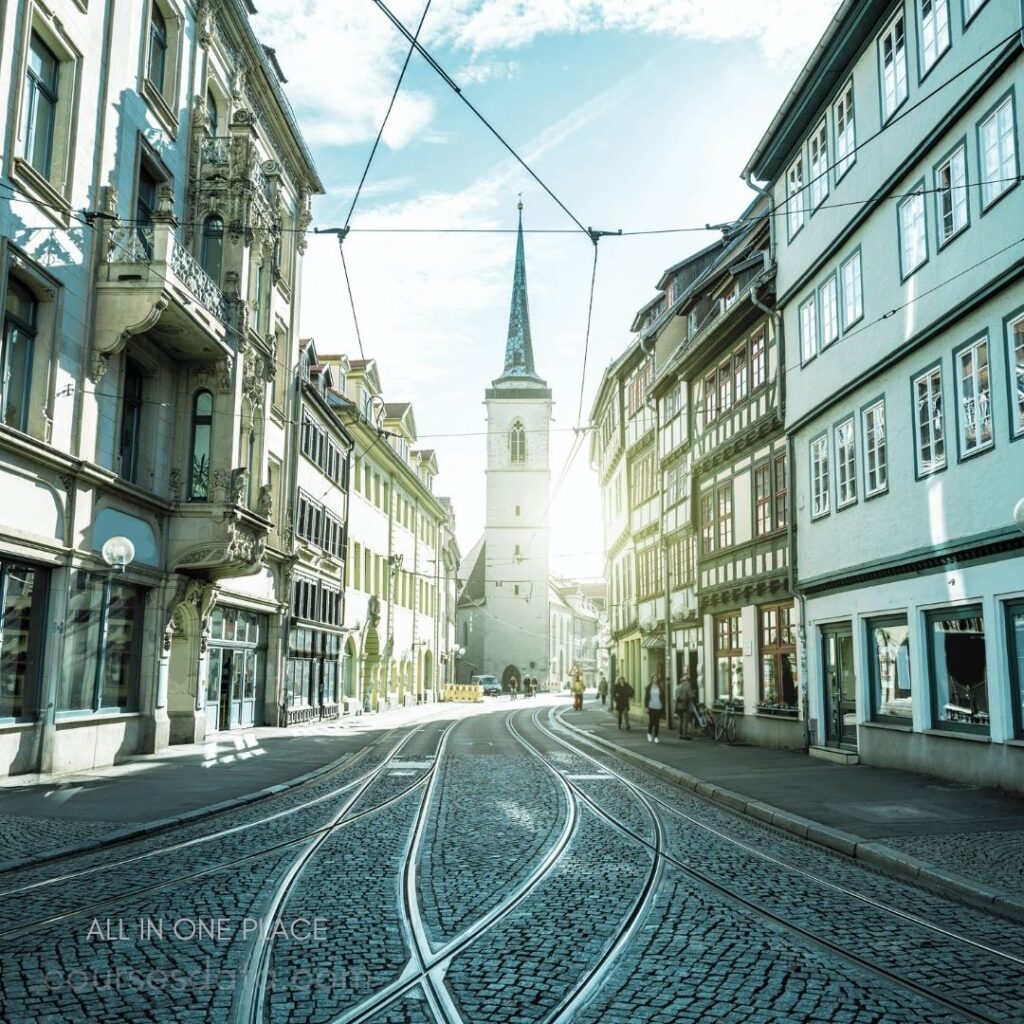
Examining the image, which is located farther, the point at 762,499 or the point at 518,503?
the point at 518,503

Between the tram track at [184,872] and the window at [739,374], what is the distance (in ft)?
49.1

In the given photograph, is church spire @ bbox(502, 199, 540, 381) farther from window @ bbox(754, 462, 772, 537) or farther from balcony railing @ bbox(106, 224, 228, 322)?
balcony railing @ bbox(106, 224, 228, 322)

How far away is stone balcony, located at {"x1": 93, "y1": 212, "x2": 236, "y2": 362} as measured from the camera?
57.6 ft

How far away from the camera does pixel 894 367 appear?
58.1ft

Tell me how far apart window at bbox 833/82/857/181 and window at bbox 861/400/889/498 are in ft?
15.6

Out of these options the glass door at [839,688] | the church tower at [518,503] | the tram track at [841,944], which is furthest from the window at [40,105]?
the church tower at [518,503]

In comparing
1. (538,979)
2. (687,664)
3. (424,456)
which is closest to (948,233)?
(538,979)

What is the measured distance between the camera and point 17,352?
15.6m

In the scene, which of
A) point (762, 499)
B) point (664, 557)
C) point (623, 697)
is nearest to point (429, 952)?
point (762, 499)

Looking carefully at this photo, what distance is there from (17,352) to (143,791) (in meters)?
6.69

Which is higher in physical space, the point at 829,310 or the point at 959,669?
the point at 829,310

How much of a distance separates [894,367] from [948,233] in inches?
102

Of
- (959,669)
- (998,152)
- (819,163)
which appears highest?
(819,163)

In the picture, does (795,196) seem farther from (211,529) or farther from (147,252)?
(211,529)
